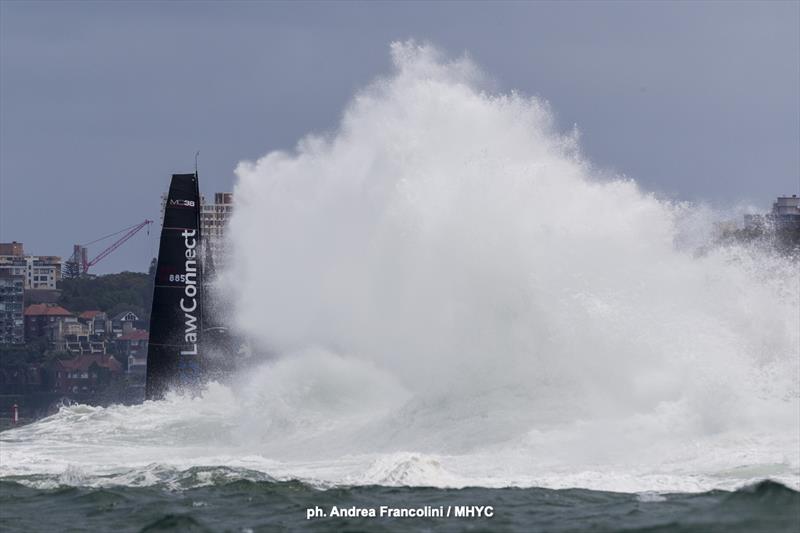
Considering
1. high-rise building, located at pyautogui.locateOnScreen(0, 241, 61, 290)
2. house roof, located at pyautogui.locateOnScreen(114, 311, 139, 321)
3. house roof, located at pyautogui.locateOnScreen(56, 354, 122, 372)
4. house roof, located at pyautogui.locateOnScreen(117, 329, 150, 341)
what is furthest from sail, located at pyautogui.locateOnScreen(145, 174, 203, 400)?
high-rise building, located at pyautogui.locateOnScreen(0, 241, 61, 290)

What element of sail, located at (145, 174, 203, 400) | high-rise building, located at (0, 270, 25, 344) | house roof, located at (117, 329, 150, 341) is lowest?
sail, located at (145, 174, 203, 400)

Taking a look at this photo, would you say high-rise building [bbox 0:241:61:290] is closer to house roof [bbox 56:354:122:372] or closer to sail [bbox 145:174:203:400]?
house roof [bbox 56:354:122:372]

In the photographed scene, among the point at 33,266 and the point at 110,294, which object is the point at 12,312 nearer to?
the point at 110,294

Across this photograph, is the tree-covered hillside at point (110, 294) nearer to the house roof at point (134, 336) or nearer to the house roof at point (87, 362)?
the house roof at point (134, 336)

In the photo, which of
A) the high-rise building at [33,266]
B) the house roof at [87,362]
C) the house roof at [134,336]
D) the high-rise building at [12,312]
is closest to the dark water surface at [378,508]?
the house roof at [87,362]

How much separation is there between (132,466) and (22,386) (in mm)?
96324

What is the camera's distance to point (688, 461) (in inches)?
942

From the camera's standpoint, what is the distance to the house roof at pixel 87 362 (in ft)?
395

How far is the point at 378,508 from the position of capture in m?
21.3

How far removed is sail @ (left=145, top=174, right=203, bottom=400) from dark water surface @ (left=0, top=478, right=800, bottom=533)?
1744 cm

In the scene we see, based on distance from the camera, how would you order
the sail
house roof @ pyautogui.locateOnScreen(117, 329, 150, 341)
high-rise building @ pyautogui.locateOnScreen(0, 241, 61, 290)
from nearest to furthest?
the sail
house roof @ pyautogui.locateOnScreen(117, 329, 150, 341)
high-rise building @ pyautogui.locateOnScreen(0, 241, 61, 290)

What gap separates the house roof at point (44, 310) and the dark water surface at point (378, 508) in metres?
118

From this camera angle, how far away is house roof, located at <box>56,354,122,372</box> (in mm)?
120438

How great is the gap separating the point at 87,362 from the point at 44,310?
70.8 ft
